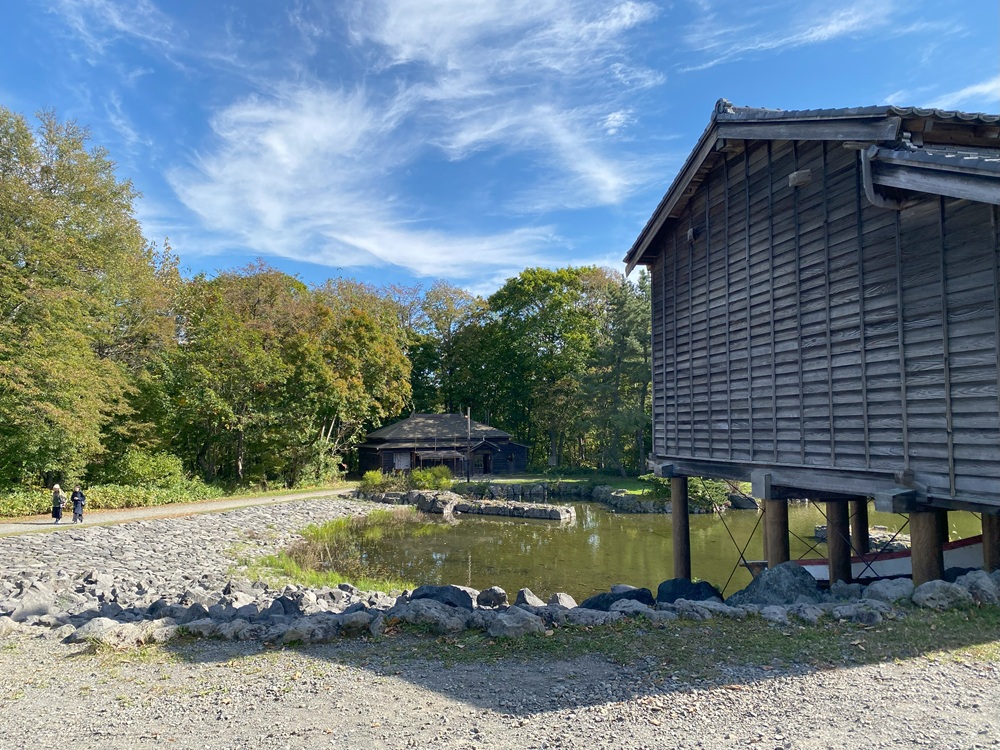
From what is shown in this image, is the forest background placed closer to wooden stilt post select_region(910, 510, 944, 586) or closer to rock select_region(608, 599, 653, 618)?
rock select_region(608, 599, 653, 618)

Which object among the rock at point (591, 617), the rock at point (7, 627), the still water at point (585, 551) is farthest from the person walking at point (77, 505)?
the rock at point (591, 617)

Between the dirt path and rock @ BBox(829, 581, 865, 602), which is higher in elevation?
rock @ BBox(829, 581, 865, 602)

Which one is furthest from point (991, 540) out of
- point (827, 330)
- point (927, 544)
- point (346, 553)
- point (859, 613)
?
point (346, 553)

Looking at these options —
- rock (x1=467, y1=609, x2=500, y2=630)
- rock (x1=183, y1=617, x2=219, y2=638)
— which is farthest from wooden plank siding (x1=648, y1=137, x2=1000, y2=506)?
rock (x1=183, y1=617, x2=219, y2=638)

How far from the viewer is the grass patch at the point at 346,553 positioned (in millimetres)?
14984

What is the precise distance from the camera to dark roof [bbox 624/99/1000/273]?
680 centimetres

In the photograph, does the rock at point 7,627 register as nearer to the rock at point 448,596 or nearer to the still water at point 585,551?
the rock at point 448,596

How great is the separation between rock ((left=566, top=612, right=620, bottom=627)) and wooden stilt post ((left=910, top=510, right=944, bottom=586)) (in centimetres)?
411

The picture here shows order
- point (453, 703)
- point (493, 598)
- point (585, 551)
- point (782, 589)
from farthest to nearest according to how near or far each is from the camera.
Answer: point (585, 551), point (493, 598), point (782, 589), point (453, 703)

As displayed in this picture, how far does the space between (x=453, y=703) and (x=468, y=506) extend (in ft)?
79.3

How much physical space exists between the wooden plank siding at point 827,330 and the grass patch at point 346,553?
852cm

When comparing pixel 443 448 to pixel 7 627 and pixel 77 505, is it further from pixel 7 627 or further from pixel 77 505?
pixel 7 627

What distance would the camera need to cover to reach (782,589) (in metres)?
8.13

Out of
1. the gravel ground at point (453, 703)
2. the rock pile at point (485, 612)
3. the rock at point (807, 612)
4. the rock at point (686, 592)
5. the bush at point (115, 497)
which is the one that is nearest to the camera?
the gravel ground at point (453, 703)
